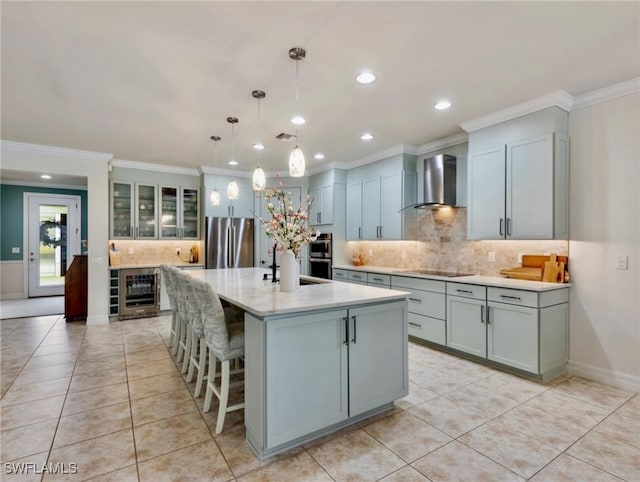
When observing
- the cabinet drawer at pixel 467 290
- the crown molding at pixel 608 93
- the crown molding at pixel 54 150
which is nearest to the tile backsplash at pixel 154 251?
the crown molding at pixel 54 150

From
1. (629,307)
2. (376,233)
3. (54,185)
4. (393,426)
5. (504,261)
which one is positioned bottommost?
(393,426)

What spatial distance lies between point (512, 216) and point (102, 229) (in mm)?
5737

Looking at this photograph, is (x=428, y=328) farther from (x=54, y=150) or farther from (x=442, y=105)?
(x=54, y=150)

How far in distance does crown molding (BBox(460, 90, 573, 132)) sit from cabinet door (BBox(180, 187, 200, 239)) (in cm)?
490

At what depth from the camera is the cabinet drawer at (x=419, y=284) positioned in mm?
3953

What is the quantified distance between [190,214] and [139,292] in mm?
1689

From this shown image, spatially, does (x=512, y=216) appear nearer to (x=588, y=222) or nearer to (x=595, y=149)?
(x=588, y=222)

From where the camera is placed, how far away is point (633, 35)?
7.47 feet

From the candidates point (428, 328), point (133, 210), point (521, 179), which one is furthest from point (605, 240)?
point (133, 210)

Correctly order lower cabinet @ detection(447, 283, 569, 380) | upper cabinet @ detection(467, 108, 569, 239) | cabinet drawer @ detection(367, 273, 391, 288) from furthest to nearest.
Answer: cabinet drawer @ detection(367, 273, 391, 288) < upper cabinet @ detection(467, 108, 569, 239) < lower cabinet @ detection(447, 283, 569, 380)

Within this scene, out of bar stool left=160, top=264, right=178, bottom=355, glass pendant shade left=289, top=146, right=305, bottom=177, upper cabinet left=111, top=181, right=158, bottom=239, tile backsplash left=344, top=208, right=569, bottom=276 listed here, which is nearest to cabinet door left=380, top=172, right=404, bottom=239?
tile backsplash left=344, top=208, right=569, bottom=276

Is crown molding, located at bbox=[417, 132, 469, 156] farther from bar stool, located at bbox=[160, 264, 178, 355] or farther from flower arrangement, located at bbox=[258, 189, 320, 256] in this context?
bar stool, located at bbox=[160, 264, 178, 355]

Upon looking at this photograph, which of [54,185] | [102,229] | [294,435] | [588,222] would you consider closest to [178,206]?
[102,229]

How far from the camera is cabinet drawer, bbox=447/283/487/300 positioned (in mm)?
3529
